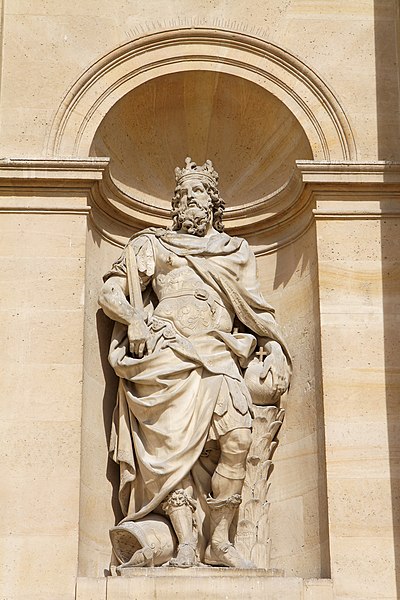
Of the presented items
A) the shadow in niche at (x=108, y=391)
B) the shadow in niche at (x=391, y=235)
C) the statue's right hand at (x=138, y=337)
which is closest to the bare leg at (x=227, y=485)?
the shadow in niche at (x=108, y=391)

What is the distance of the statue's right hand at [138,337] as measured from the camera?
9367 millimetres

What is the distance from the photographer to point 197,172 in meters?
10.1

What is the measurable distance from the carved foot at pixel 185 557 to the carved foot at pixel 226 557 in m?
0.15

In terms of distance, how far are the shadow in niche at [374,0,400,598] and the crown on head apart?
4.12 feet

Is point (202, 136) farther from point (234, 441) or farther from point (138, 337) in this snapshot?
point (234, 441)

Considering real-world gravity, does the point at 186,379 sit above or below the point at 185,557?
above

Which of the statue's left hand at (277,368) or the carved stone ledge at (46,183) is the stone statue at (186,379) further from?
the carved stone ledge at (46,183)

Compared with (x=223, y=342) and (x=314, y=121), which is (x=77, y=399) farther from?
(x=314, y=121)

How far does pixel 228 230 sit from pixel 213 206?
51 centimetres

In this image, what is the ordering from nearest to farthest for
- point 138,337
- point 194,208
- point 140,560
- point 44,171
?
point 140,560 < point 138,337 < point 44,171 < point 194,208

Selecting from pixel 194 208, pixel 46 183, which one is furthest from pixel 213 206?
pixel 46 183

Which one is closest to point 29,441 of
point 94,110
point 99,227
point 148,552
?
point 148,552

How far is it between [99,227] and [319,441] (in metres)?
2.36

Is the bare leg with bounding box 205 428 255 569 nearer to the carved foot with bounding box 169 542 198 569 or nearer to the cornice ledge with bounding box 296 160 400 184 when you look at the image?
the carved foot with bounding box 169 542 198 569
